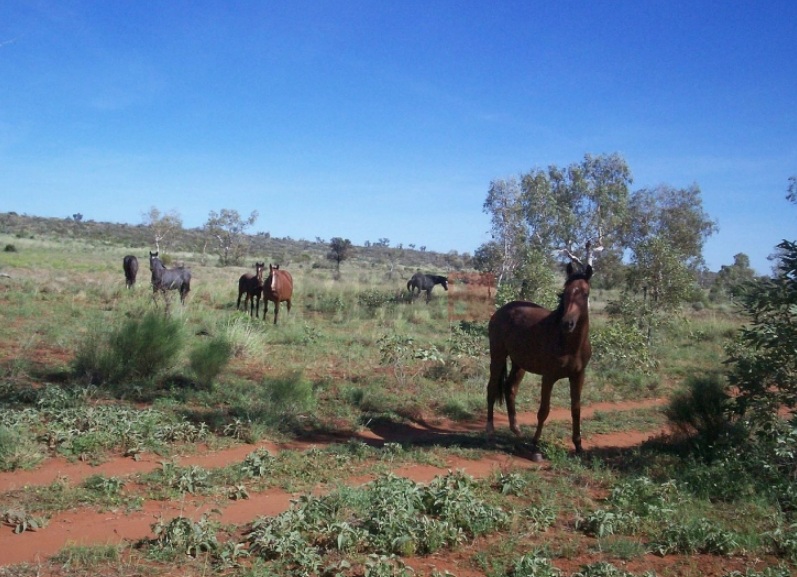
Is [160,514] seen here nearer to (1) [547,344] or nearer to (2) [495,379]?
(1) [547,344]

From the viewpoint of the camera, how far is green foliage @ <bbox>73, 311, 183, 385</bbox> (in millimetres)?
9883

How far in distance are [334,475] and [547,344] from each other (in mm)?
3216

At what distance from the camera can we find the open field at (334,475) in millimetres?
4645

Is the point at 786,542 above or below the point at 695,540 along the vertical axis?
above

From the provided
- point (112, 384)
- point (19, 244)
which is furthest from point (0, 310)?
point (19, 244)

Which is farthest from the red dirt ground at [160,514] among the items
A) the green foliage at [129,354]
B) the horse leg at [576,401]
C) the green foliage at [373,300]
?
the green foliage at [373,300]

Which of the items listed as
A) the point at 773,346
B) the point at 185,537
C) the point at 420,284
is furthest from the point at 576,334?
the point at 420,284

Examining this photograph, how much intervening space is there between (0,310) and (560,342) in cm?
1508

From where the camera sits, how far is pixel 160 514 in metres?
5.33

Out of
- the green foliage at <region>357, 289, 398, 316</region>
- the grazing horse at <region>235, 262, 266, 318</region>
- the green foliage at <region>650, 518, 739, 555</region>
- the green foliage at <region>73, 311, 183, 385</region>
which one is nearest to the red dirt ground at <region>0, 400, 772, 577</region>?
the green foliage at <region>650, 518, 739, 555</region>

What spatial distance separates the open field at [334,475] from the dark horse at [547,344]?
2.07ft

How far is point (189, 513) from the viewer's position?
5.45m

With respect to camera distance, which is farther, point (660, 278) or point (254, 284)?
point (254, 284)

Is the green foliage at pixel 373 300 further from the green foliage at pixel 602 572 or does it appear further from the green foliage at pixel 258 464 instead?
the green foliage at pixel 602 572
